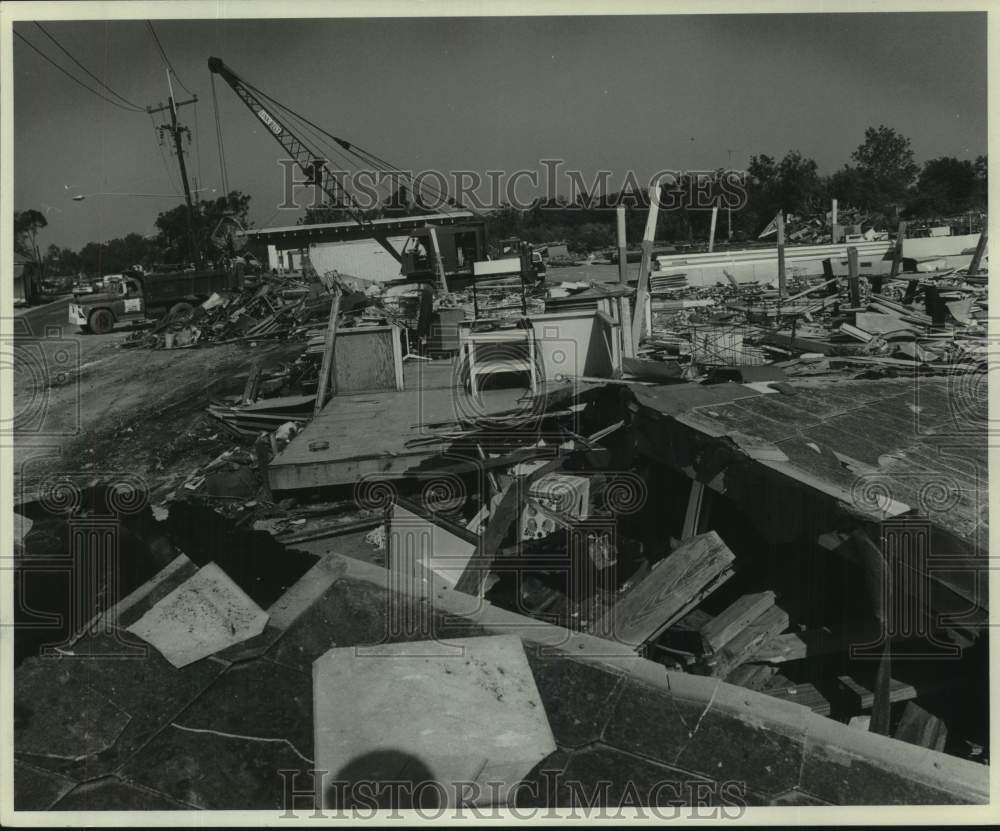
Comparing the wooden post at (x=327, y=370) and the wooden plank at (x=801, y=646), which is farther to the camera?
the wooden post at (x=327, y=370)

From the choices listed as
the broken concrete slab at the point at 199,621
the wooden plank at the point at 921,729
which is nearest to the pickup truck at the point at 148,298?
the broken concrete slab at the point at 199,621

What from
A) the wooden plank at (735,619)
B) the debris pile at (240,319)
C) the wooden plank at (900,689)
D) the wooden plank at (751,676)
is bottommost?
the wooden plank at (900,689)

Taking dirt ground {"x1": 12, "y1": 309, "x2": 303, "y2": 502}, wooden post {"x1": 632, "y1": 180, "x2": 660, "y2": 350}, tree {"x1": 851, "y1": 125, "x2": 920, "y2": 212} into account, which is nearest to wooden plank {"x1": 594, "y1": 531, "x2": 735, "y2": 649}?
wooden post {"x1": 632, "y1": 180, "x2": 660, "y2": 350}

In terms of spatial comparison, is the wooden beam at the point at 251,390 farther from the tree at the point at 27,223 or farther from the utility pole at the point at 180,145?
the utility pole at the point at 180,145

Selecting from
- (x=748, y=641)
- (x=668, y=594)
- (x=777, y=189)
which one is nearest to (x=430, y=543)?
(x=668, y=594)

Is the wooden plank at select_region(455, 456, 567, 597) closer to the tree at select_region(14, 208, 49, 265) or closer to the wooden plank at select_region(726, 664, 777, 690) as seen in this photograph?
the wooden plank at select_region(726, 664, 777, 690)

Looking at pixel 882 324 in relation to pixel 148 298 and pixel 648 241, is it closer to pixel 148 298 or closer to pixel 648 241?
pixel 648 241

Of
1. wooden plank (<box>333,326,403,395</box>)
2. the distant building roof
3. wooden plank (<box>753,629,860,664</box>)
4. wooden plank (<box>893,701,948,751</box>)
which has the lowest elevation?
wooden plank (<box>893,701,948,751</box>)

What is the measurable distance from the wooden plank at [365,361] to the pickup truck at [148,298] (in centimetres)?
1559

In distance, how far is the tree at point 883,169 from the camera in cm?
3678

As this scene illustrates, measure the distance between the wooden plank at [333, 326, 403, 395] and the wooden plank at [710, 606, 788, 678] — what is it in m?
7.32

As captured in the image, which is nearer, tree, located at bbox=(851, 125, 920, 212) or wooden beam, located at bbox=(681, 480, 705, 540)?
wooden beam, located at bbox=(681, 480, 705, 540)

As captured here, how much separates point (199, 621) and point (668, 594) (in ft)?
9.04

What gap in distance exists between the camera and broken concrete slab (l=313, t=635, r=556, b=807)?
10.1 ft
